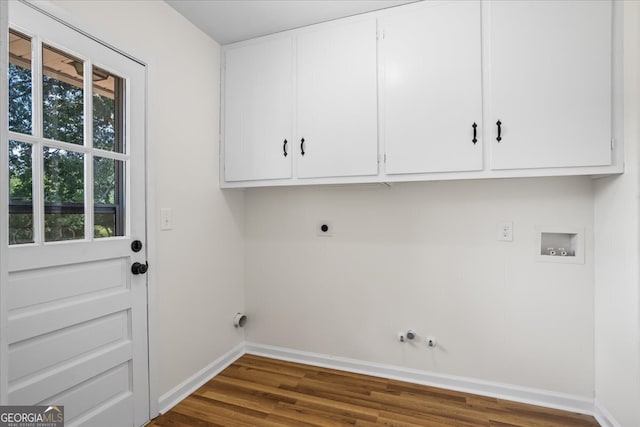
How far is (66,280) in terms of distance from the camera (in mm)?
1378

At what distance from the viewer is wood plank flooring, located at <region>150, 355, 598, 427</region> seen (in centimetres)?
174

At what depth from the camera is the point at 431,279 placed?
84.2 inches

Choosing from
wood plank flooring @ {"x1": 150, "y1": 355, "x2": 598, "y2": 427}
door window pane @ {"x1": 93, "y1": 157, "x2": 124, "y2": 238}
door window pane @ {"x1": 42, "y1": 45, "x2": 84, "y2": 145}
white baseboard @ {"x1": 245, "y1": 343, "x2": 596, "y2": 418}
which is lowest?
wood plank flooring @ {"x1": 150, "y1": 355, "x2": 598, "y2": 427}

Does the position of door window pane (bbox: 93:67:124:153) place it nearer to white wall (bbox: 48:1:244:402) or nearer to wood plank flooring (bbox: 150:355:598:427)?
white wall (bbox: 48:1:244:402)

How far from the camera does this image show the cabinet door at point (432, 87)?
5.72ft

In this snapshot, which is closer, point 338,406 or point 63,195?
point 63,195

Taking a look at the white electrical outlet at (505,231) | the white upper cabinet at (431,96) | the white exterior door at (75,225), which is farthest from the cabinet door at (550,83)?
the white exterior door at (75,225)

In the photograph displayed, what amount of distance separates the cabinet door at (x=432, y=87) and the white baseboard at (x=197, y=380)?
1.85m

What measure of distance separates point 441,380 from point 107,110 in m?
2.57

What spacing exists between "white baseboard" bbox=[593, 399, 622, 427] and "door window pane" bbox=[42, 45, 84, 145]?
3.00 m

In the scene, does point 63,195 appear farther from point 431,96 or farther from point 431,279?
point 431,279

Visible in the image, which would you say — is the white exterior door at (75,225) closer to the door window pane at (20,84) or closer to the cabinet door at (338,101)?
the door window pane at (20,84)

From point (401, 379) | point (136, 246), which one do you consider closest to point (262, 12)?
point (136, 246)

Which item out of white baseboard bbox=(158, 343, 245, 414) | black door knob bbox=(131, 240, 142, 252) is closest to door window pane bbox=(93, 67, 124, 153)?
black door knob bbox=(131, 240, 142, 252)
